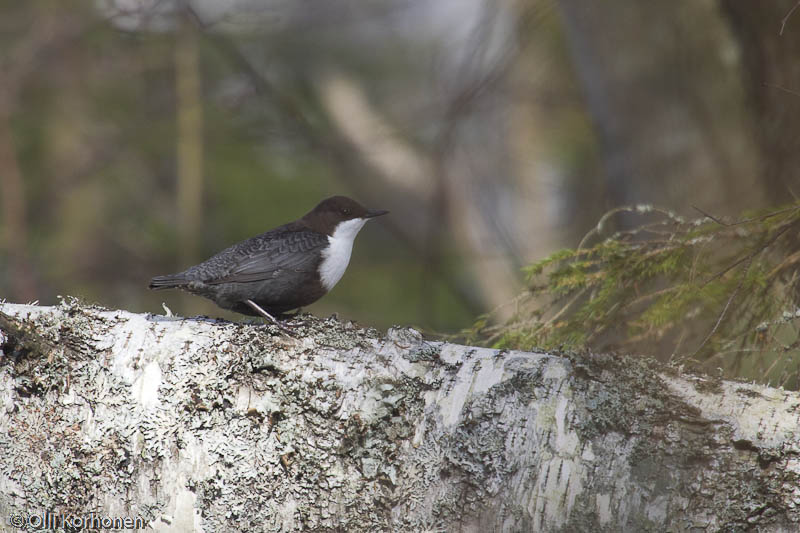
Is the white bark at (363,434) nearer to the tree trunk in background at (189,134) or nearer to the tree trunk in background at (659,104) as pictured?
the tree trunk in background at (659,104)

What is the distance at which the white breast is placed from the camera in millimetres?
2824

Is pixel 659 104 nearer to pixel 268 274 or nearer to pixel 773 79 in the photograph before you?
pixel 773 79

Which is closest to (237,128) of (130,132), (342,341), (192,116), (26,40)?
(192,116)

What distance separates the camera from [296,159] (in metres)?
7.79

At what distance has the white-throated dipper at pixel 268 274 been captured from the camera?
2703 millimetres

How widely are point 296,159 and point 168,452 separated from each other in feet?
20.7

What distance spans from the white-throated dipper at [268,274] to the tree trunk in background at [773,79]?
2.04m

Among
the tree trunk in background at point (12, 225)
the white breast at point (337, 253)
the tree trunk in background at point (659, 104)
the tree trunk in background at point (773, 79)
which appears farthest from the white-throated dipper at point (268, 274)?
the tree trunk in background at point (12, 225)

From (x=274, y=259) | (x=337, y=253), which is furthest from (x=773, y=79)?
(x=274, y=259)

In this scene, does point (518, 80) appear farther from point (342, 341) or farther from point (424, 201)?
point (342, 341)

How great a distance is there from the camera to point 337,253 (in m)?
2.90

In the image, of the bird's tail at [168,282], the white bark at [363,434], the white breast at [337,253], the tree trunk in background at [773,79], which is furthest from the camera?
the tree trunk in background at [773,79]

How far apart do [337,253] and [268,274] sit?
340mm

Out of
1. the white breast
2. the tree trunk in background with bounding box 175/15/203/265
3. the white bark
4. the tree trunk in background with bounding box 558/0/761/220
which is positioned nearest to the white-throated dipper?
the white breast
